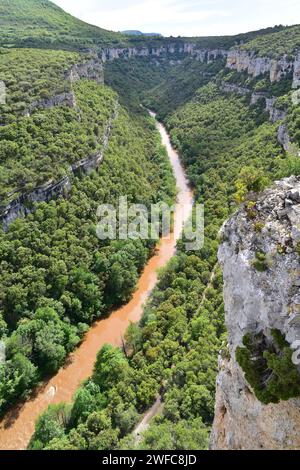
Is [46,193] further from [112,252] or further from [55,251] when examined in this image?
[112,252]

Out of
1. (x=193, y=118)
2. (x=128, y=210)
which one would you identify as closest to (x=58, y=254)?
(x=128, y=210)

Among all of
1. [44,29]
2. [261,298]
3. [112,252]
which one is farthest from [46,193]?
[44,29]

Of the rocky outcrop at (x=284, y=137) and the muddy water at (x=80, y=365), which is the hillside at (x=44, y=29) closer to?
the rocky outcrop at (x=284, y=137)

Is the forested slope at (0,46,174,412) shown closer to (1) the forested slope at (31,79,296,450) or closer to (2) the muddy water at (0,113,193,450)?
(2) the muddy water at (0,113,193,450)

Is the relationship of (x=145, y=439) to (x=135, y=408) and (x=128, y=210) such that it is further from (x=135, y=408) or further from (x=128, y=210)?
(x=128, y=210)

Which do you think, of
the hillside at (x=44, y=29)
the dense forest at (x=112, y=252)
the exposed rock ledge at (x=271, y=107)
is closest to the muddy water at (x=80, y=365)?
the dense forest at (x=112, y=252)
